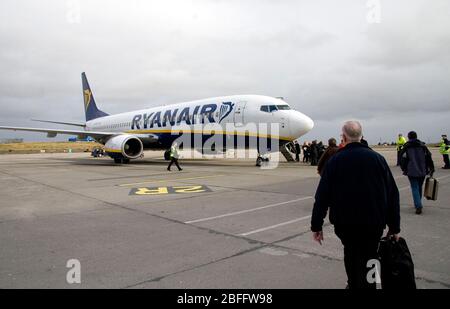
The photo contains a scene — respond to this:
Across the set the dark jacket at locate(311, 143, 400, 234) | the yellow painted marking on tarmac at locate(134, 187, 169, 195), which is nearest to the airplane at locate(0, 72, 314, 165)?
the yellow painted marking on tarmac at locate(134, 187, 169, 195)

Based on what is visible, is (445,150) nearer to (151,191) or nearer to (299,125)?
(299,125)

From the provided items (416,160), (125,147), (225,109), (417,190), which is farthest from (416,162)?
(125,147)

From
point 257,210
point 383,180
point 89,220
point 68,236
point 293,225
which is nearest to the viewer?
point 383,180

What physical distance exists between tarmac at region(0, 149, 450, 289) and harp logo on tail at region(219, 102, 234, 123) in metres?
10.2

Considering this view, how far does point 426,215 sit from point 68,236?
21.4 ft

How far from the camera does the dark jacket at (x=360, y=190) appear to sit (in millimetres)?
2895

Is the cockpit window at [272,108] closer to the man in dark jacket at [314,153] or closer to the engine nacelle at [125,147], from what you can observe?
the man in dark jacket at [314,153]

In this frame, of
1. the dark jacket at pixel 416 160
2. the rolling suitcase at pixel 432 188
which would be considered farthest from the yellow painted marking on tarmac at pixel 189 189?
the rolling suitcase at pixel 432 188

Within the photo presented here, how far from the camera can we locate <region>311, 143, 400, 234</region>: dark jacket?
2.89 meters

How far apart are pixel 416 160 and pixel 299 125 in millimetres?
9844

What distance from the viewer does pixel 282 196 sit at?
9.09 metres
